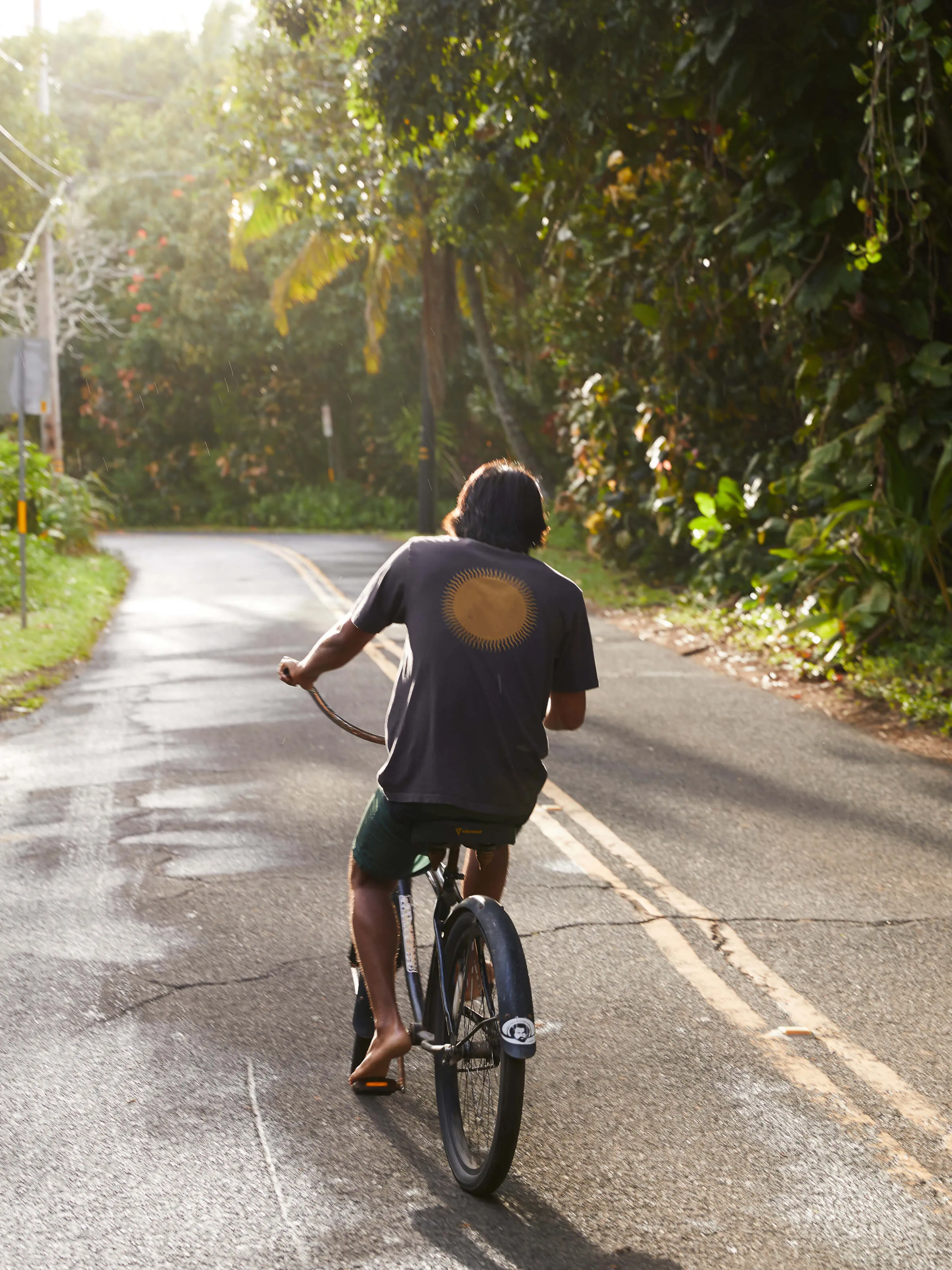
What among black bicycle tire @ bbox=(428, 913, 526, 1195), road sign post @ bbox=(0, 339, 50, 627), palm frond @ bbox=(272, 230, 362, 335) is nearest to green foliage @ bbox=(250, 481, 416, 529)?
palm frond @ bbox=(272, 230, 362, 335)

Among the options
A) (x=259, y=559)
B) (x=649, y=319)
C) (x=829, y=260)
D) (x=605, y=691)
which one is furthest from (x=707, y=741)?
(x=259, y=559)

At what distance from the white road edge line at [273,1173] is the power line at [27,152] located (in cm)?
2427

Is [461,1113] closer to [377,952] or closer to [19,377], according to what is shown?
[377,952]

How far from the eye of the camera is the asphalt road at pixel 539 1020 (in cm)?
364

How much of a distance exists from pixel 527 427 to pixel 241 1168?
32.6 meters

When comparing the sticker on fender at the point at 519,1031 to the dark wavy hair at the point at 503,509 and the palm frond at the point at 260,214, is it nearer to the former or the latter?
the dark wavy hair at the point at 503,509

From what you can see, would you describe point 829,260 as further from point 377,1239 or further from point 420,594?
point 377,1239

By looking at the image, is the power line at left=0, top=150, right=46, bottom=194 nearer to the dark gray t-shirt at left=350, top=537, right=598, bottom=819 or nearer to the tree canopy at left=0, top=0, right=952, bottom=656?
the tree canopy at left=0, top=0, right=952, bottom=656

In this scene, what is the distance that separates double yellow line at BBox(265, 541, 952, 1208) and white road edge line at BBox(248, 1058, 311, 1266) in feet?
5.19

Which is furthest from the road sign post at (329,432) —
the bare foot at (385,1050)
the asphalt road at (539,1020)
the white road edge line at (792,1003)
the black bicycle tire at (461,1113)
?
the black bicycle tire at (461,1113)

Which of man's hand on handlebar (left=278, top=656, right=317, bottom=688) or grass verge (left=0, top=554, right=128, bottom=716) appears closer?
man's hand on handlebar (left=278, top=656, right=317, bottom=688)

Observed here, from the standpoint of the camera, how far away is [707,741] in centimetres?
1007

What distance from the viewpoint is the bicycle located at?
3574mm

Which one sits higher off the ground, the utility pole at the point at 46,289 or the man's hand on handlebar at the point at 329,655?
the utility pole at the point at 46,289
